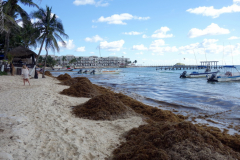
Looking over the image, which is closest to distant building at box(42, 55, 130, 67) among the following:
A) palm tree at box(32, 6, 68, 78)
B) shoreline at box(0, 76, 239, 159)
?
palm tree at box(32, 6, 68, 78)

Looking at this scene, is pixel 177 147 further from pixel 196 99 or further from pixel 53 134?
pixel 196 99

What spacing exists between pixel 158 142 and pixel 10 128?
337 centimetres

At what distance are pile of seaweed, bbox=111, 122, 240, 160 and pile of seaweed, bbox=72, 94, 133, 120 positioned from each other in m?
2.07

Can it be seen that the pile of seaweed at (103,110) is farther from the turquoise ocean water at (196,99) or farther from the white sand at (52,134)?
the turquoise ocean water at (196,99)

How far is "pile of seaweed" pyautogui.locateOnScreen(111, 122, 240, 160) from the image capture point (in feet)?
9.25

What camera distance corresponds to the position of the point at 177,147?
2998 mm

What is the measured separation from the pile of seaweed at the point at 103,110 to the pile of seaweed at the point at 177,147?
2071 millimetres

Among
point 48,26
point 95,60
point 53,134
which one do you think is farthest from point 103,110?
point 95,60

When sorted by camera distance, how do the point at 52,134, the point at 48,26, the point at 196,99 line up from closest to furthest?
the point at 52,134
the point at 196,99
the point at 48,26

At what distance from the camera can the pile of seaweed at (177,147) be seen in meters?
2.82

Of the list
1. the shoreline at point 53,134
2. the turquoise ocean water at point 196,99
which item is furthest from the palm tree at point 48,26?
the shoreline at point 53,134

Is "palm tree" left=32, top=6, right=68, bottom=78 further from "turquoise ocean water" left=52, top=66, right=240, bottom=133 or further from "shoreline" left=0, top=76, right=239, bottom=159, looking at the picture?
"shoreline" left=0, top=76, right=239, bottom=159

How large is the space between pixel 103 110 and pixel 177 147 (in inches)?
130

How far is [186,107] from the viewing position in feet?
31.1
